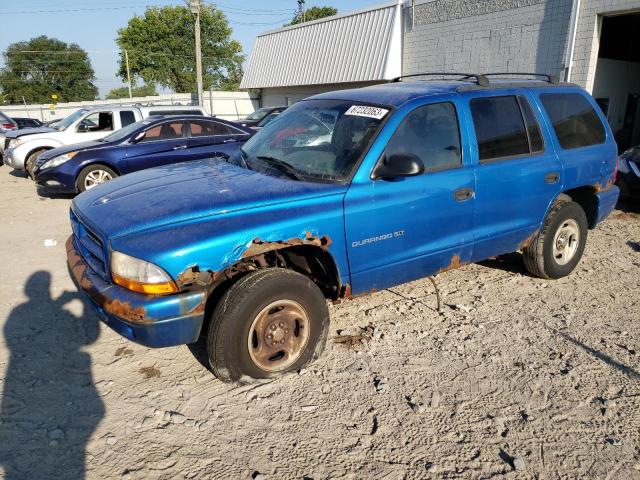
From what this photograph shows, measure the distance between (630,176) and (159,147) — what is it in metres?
7.90

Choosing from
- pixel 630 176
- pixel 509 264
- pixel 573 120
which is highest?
pixel 573 120

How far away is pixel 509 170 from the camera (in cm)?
402

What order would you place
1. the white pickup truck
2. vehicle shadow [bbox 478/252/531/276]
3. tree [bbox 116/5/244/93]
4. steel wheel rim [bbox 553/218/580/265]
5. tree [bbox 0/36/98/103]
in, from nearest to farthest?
steel wheel rim [bbox 553/218/580/265], vehicle shadow [bbox 478/252/531/276], the white pickup truck, tree [bbox 116/5/244/93], tree [bbox 0/36/98/103]

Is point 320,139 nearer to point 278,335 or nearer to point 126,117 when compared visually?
point 278,335

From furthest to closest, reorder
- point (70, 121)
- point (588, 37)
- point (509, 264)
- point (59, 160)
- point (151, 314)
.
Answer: point (70, 121) → point (588, 37) → point (59, 160) → point (509, 264) → point (151, 314)

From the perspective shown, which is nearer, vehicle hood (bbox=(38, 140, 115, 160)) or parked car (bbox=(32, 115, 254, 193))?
parked car (bbox=(32, 115, 254, 193))

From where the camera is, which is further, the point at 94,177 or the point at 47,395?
the point at 94,177

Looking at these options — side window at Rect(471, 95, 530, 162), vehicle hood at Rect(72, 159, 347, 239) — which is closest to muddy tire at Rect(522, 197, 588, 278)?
side window at Rect(471, 95, 530, 162)

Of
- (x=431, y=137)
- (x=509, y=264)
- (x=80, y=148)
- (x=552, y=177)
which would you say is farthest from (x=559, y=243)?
(x=80, y=148)

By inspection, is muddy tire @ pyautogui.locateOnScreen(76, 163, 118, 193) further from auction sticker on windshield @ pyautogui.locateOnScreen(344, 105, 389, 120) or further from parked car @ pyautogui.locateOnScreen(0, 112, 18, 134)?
parked car @ pyautogui.locateOnScreen(0, 112, 18, 134)

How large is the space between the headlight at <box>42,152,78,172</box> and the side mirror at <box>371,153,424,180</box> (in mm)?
6980

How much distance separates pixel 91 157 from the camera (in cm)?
840

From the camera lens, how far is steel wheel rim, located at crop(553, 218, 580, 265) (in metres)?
4.78

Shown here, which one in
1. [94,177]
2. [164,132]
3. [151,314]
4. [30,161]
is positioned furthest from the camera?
[30,161]
